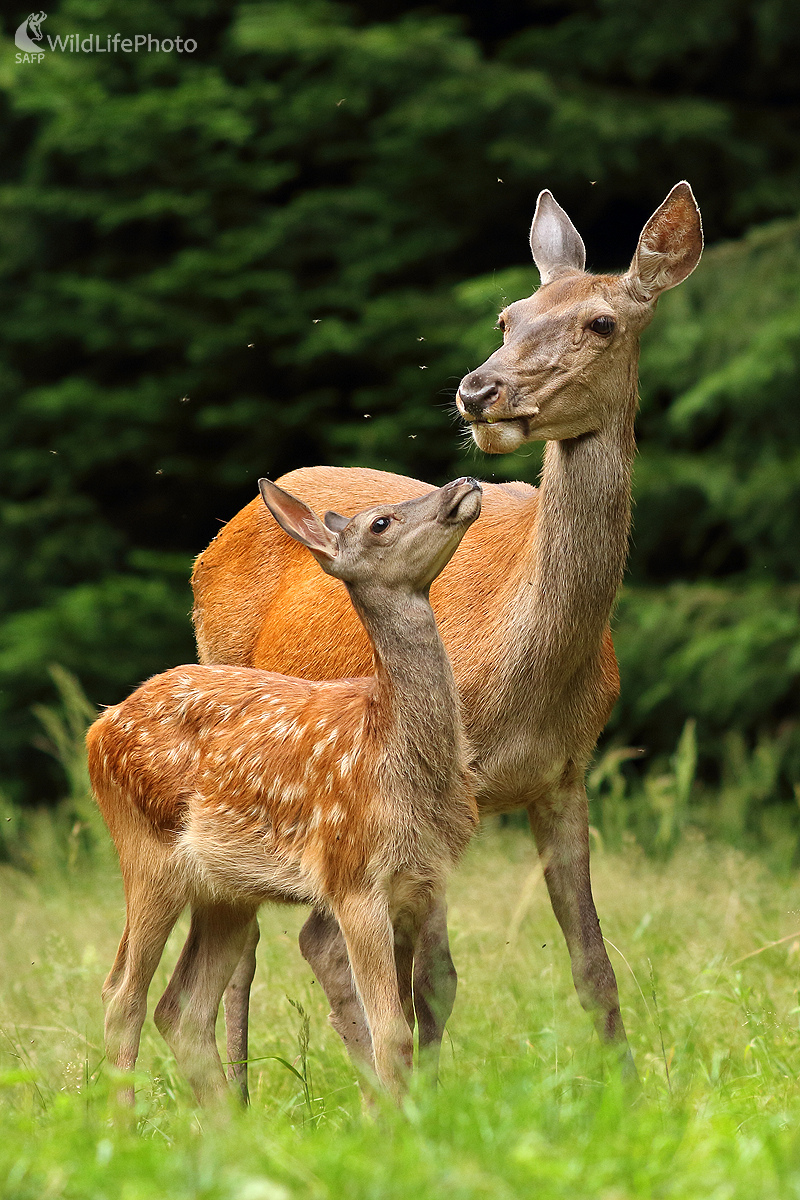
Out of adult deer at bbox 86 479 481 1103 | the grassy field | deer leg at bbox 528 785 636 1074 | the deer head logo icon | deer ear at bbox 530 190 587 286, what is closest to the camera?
the grassy field

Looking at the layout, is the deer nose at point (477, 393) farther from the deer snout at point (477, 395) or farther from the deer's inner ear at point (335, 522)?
the deer's inner ear at point (335, 522)

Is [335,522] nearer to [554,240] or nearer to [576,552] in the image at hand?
[576,552]

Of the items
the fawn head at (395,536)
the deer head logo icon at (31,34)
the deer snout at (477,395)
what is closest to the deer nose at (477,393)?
the deer snout at (477,395)

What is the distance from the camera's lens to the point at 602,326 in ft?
14.5

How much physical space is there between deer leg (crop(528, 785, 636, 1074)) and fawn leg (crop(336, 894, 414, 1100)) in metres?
1.02

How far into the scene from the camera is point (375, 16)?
1153 cm

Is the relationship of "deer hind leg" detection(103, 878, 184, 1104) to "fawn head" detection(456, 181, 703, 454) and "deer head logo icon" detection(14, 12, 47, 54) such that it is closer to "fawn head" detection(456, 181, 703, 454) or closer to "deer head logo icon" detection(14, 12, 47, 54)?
"fawn head" detection(456, 181, 703, 454)

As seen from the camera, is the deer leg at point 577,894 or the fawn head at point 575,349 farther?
the deer leg at point 577,894

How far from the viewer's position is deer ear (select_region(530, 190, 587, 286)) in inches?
202

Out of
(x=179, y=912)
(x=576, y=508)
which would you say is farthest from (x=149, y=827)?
(x=576, y=508)

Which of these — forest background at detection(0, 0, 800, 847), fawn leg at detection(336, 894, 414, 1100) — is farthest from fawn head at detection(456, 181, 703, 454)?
forest background at detection(0, 0, 800, 847)

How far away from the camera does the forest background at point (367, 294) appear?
928 centimetres

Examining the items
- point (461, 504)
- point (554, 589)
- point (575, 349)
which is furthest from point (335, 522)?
point (575, 349)

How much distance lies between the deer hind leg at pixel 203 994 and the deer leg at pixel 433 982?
0.52m
